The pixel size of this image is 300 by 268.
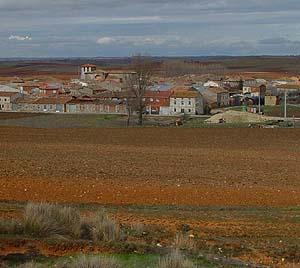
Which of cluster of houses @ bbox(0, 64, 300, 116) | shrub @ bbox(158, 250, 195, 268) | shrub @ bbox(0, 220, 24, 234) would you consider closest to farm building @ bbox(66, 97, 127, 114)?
cluster of houses @ bbox(0, 64, 300, 116)

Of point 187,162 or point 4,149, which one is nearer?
point 187,162

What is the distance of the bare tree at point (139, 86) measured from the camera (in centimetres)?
8684

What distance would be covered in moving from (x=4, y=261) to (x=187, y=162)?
888 inches

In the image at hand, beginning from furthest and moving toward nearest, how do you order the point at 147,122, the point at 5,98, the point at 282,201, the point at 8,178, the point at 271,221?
the point at 5,98, the point at 147,122, the point at 8,178, the point at 282,201, the point at 271,221

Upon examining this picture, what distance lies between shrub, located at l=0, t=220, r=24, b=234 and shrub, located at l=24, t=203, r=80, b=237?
121mm

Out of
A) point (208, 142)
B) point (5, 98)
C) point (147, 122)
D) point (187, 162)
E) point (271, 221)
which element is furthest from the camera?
point (5, 98)

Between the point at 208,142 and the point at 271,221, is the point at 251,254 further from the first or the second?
the point at 208,142

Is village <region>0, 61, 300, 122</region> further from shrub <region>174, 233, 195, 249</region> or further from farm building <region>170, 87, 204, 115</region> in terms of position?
shrub <region>174, 233, 195, 249</region>

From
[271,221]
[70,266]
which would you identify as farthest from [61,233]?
[271,221]

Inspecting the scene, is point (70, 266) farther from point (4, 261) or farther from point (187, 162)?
point (187, 162)

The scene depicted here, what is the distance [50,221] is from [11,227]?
0.85 m

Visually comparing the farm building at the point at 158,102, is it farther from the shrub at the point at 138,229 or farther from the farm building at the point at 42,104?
the shrub at the point at 138,229

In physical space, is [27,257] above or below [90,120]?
above

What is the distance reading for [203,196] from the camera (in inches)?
862
